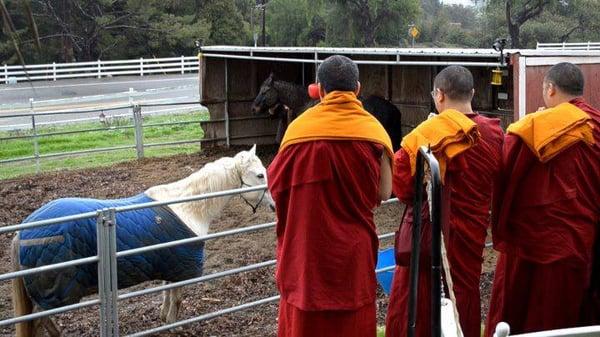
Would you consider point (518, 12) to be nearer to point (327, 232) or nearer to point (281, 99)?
point (281, 99)

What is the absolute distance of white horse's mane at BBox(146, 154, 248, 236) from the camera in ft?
17.6

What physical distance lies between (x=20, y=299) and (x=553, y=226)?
10.7 ft

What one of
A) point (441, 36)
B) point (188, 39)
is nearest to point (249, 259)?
point (188, 39)

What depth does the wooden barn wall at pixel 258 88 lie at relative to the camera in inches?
436

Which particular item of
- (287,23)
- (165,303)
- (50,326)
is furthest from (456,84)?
(287,23)

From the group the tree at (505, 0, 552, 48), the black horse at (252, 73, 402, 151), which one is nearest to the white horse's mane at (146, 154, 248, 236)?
the black horse at (252, 73, 402, 151)

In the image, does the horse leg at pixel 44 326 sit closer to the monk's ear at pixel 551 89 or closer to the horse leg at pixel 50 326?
the horse leg at pixel 50 326

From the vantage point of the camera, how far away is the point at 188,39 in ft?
104

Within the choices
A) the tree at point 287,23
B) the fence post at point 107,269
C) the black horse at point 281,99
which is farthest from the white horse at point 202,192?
the tree at point 287,23

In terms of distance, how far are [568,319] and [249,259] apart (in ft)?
11.8

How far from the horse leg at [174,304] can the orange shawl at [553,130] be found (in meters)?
2.67

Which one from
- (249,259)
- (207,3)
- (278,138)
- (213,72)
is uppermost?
(207,3)

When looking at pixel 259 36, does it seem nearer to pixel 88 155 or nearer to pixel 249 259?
pixel 88 155

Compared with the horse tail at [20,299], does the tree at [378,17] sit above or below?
above
